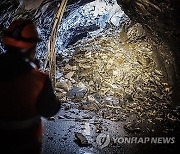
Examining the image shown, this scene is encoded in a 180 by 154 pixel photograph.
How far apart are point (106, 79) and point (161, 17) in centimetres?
252

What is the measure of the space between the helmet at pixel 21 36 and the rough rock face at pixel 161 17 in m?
2.66

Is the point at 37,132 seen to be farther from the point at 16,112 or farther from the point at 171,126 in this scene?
the point at 171,126

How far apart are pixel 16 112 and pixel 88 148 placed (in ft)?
7.38

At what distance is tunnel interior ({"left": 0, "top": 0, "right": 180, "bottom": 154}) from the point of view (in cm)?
454

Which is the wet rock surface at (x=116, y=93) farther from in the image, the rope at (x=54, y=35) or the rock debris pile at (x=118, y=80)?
the rope at (x=54, y=35)

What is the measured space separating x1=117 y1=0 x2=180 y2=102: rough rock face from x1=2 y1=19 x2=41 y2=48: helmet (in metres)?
2.66

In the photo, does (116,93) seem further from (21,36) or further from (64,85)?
(21,36)

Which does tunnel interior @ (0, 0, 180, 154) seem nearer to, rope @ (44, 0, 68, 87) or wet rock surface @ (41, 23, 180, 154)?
wet rock surface @ (41, 23, 180, 154)

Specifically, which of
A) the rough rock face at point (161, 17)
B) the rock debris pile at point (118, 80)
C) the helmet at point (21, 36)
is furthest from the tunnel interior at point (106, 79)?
the helmet at point (21, 36)

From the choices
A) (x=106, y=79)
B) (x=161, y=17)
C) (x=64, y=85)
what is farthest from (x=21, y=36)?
(x=106, y=79)

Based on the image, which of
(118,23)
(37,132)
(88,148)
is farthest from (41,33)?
(37,132)

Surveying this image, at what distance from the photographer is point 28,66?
2.04m

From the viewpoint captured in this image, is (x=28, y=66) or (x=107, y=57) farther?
(x=107, y=57)

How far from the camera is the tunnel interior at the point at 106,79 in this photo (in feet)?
14.9
